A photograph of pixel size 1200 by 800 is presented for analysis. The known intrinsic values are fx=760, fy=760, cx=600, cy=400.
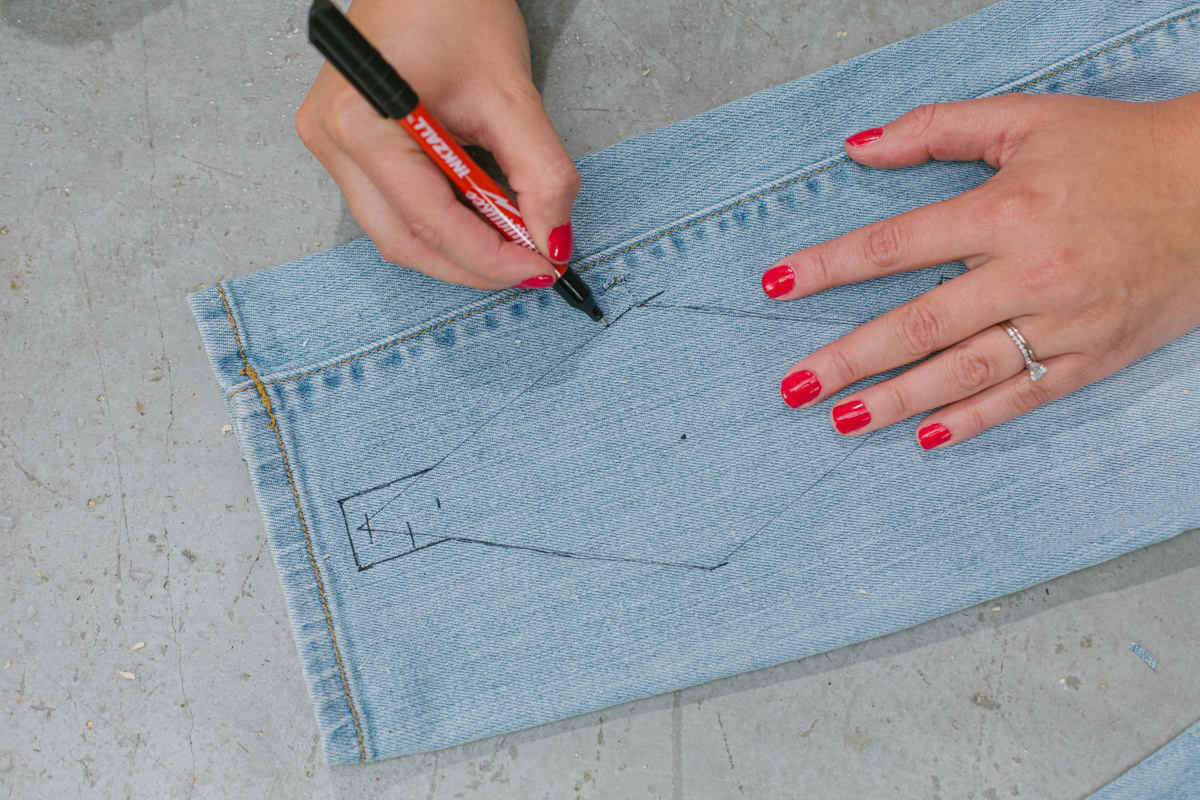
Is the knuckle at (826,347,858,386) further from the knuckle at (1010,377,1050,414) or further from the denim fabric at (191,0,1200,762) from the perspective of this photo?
the knuckle at (1010,377,1050,414)

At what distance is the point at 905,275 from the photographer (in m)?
0.81

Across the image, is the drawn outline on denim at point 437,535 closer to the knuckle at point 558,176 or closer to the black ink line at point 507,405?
the black ink line at point 507,405

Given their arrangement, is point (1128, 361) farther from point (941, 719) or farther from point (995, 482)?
point (941, 719)

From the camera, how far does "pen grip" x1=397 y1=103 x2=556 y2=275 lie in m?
0.64

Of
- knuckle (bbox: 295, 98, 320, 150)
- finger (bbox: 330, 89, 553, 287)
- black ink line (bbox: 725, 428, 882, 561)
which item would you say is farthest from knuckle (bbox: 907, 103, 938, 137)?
knuckle (bbox: 295, 98, 320, 150)

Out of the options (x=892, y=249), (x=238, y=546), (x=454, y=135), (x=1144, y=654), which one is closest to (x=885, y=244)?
(x=892, y=249)

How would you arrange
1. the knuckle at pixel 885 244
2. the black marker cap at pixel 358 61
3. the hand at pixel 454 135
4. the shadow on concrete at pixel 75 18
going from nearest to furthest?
the black marker cap at pixel 358 61 < the hand at pixel 454 135 < the knuckle at pixel 885 244 < the shadow on concrete at pixel 75 18

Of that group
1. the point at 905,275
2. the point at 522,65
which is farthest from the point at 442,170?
the point at 905,275

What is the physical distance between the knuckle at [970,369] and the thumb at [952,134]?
21 cm

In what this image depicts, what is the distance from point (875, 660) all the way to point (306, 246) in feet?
2.66

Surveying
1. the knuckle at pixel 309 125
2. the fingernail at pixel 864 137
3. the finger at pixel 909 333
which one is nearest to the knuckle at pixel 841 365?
the finger at pixel 909 333

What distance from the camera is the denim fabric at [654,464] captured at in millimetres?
803

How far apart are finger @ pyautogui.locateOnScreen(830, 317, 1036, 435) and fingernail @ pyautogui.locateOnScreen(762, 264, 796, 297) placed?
0.13m

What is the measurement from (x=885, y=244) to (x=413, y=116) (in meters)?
0.47
